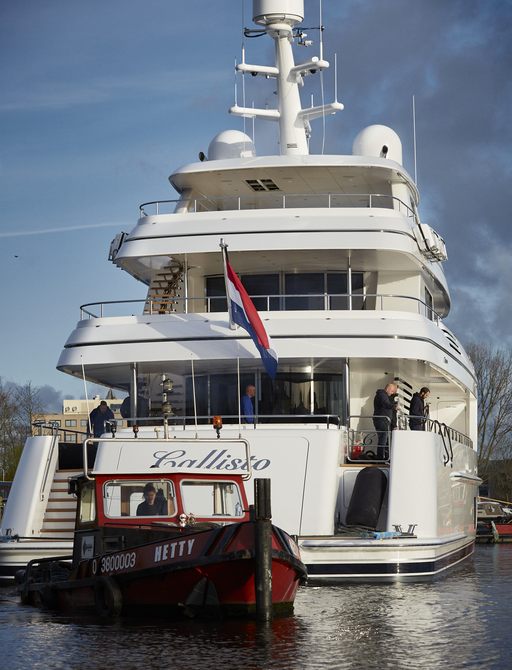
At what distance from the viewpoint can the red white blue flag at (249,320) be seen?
920 inches

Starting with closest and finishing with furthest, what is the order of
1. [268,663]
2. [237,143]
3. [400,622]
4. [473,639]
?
[268,663]
[473,639]
[400,622]
[237,143]

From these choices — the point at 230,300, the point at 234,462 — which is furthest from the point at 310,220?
the point at 234,462

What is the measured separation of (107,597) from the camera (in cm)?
1734

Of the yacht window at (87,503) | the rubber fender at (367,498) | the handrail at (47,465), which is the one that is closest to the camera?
the yacht window at (87,503)

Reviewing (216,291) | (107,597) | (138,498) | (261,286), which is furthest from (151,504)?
(216,291)

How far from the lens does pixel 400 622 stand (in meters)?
17.1

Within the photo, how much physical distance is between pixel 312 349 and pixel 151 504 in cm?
607

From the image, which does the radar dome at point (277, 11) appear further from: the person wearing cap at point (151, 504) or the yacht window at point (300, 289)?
the person wearing cap at point (151, 504)

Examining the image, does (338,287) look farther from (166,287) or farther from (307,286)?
(166,287)

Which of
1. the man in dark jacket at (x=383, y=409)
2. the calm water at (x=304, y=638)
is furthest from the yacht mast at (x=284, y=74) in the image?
the calm water at (x=304, y=638)

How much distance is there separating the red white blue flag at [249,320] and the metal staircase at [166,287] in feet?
11.7

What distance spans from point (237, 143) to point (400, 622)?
55.5 feet

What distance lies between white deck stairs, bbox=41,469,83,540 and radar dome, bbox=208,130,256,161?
11.2m

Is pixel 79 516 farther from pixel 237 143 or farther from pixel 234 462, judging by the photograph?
pixel 237 143
